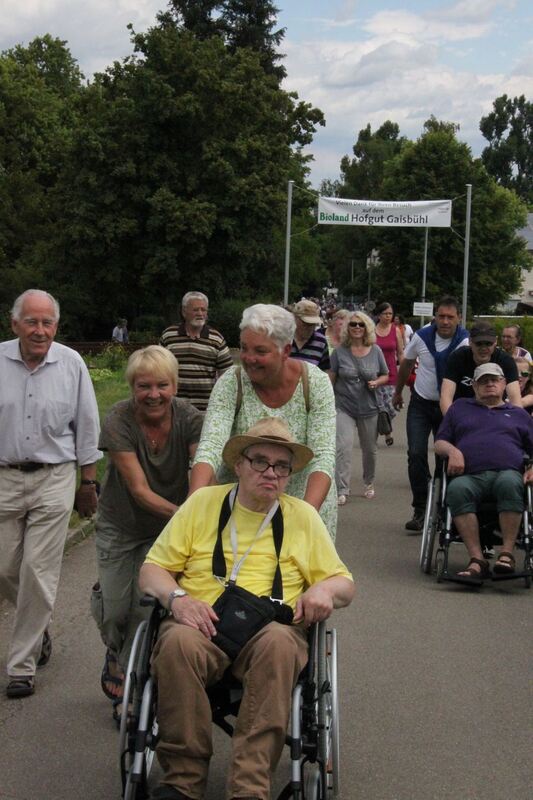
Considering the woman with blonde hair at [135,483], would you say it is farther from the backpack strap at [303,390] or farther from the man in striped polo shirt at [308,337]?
the man in striped polo shirt at [308,337]

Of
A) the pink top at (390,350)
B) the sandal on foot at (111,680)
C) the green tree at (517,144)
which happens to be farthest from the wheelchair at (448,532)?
the green tree at (517,144)

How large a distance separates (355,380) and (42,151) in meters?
50.2

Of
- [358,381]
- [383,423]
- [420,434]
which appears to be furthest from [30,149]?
[420,434]

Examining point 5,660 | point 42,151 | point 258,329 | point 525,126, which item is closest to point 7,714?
point 5,660

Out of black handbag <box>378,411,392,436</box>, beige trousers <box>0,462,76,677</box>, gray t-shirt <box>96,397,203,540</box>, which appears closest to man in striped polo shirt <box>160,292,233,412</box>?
black handbag <box>378,411,392,436</box>

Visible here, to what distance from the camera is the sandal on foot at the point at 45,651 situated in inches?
250

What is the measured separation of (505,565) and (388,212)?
2652 cm

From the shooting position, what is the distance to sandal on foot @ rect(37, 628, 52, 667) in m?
6.35

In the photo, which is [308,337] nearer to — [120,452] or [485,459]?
[485,459]

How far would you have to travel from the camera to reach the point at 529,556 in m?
8.35

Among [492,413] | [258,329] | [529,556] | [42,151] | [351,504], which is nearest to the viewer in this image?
[258,329]

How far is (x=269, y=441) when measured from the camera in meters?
4.60

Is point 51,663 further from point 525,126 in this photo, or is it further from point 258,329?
point 525,126

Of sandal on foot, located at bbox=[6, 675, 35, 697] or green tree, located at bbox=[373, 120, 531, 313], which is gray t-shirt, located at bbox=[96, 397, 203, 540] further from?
green tree, located at bbox=[373, 120, 531, 313]
